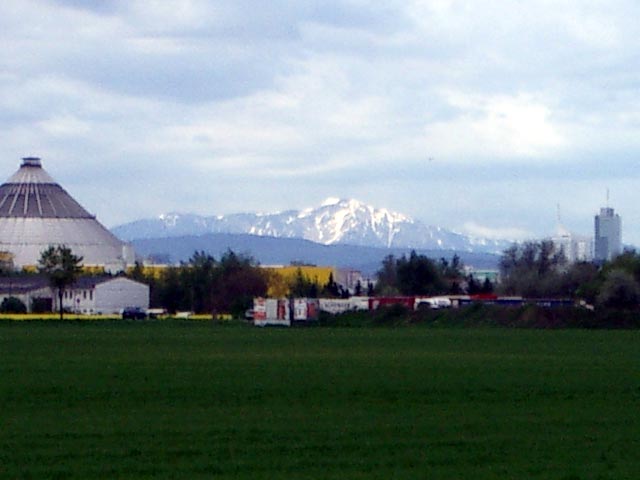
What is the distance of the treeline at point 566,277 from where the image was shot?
347 feet

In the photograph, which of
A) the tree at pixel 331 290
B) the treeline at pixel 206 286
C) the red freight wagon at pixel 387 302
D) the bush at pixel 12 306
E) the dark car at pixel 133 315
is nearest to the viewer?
the red freight wagon at pixel 387 302

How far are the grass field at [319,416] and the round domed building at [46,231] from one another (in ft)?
454

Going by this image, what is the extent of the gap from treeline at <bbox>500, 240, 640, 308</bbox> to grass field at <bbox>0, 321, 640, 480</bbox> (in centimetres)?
5596

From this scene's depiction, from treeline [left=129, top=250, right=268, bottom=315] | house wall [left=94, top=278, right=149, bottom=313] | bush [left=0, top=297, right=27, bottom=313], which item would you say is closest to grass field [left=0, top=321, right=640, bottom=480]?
bush [left=0, top=297, right=27, bottom=313]

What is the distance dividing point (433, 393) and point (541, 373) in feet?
28.7

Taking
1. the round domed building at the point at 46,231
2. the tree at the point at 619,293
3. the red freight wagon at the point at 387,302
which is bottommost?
the red freight wagon at the point at 387,302

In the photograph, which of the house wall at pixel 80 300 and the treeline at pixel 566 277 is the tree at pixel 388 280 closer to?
the treeline at pixel 566 277

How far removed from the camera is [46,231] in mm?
189875

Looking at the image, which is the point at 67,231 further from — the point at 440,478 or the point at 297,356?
→ the point at 440,478

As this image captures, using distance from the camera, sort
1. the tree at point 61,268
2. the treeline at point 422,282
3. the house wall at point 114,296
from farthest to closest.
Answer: the treeline at point 422,282 → the house wall at point 114,296 → the tree at point 61,268

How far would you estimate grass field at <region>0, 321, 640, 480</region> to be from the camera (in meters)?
20.1

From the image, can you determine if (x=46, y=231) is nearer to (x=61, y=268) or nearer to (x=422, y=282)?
(x=422, y=282)

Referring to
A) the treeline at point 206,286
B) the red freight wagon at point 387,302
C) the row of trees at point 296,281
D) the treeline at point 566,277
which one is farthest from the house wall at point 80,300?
the treeline at point 566,277

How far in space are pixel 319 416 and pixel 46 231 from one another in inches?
6570
